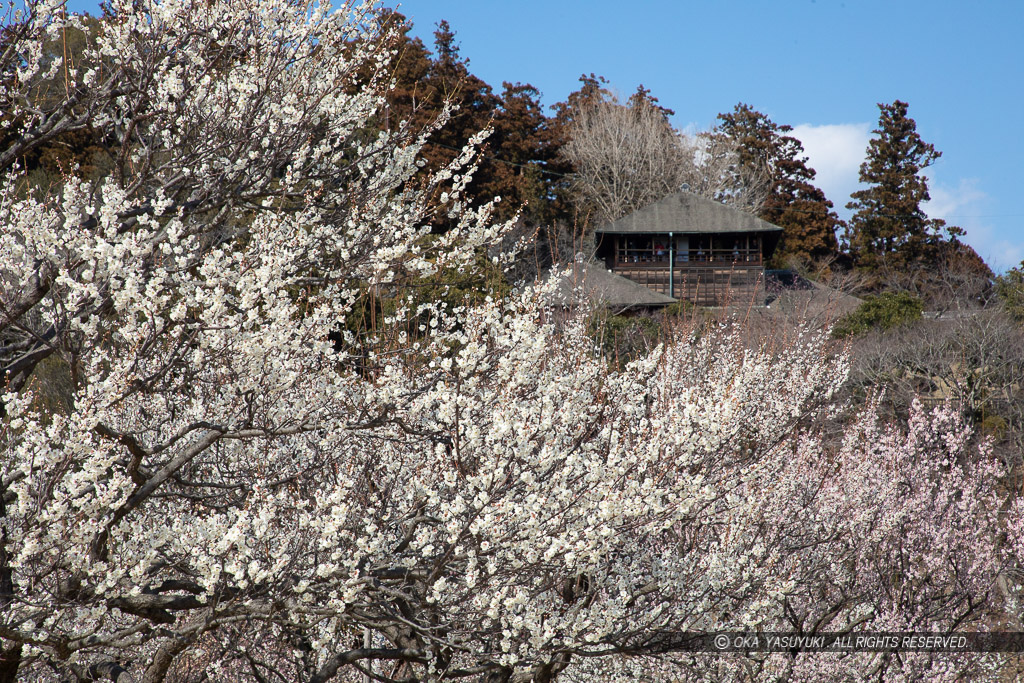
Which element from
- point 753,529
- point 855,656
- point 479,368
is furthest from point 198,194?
point 855,656

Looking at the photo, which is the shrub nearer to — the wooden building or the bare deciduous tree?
the wooden building

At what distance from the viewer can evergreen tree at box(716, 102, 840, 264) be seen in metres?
40.1

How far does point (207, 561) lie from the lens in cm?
324

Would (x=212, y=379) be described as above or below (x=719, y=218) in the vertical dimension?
below

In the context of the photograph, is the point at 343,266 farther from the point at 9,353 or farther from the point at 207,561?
the point at 207,561

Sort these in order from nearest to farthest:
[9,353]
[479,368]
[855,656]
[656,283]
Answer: [479,368] < [9,353] < [855,656] < [656,283]

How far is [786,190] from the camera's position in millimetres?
43406

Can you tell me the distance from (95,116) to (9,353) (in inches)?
61.7

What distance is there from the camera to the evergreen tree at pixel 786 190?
40.1 meters

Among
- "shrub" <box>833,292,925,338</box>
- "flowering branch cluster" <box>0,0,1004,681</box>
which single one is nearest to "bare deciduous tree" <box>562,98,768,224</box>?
"shrub" <box>833,292,925,338</box>

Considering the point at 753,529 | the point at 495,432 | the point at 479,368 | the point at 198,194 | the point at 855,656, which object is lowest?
the point at 855,656

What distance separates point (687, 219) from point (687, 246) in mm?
1185

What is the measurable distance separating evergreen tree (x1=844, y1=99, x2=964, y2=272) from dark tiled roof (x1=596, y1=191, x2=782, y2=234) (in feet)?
26.8

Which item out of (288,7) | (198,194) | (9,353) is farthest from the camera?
(288,7)
